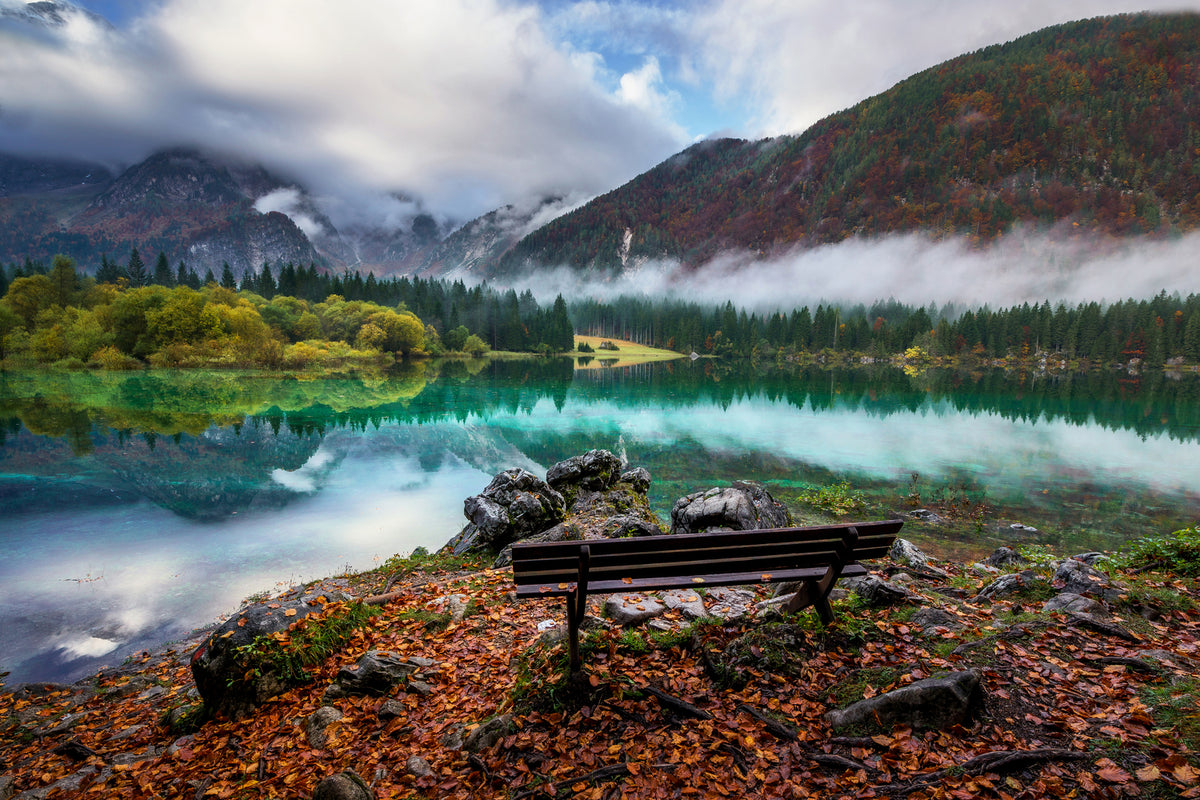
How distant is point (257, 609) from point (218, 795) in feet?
8.61

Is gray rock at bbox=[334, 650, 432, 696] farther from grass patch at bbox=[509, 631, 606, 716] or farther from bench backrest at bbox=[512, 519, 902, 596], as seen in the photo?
bench backrest at bbox=[512, 519, 902, 596]

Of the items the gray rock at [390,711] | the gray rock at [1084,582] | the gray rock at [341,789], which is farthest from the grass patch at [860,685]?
the gray rock at [390,711]

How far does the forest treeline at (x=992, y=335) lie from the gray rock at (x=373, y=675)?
155977 millimetres

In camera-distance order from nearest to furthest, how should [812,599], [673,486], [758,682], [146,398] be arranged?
[758,682]
[812,599]
[673,486]
[146,398]

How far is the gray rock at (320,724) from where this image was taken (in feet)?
18.7

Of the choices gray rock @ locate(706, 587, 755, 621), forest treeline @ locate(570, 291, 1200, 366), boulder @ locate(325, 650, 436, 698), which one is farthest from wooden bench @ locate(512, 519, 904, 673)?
forest treeline @ locate(570, 291, 1200, 366)

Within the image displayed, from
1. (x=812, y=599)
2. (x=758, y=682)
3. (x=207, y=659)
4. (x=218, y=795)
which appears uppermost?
(x=812, y=599)

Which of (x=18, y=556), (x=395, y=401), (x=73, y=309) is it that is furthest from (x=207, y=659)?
(x=73, y=309)

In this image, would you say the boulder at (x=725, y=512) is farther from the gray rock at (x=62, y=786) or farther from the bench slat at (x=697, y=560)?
the gray rock at (x=62, y=786)

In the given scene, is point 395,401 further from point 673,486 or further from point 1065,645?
point 1065,645

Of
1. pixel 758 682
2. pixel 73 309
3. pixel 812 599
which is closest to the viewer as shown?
pixel 758 682

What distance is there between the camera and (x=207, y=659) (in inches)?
258

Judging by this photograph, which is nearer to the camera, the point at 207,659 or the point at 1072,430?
the point at 207,659

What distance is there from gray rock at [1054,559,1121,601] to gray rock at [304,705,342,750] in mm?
10273
